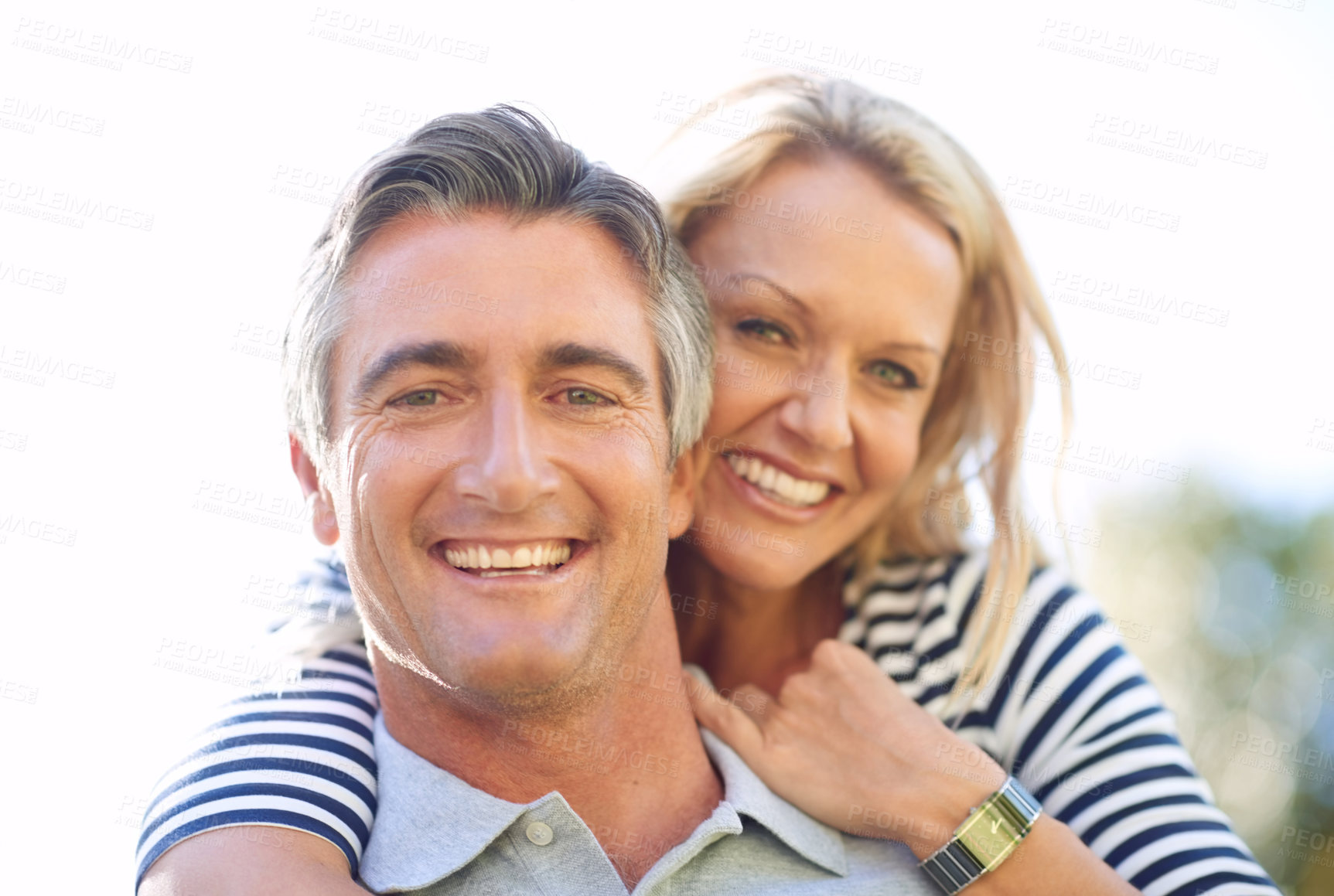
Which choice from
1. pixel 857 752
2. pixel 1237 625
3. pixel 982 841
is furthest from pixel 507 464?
pixel 1237 625

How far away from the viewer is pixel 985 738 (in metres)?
3.49

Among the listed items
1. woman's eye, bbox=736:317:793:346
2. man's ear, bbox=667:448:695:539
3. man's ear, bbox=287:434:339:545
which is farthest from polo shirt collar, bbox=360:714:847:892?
woman's eye, bbox=736:317:793:346

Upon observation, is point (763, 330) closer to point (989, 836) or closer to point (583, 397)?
point (583, 397)

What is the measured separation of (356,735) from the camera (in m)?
2.81

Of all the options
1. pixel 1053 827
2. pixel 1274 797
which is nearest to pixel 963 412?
pixel 1053 827

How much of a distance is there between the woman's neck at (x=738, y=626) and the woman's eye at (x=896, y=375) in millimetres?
777

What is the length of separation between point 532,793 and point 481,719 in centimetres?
22

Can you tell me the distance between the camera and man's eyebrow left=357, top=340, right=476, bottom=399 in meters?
2.45

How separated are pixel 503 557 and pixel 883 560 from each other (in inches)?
74.1

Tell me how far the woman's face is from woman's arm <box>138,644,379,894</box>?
48.5 inches

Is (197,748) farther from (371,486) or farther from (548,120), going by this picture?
(548,120)

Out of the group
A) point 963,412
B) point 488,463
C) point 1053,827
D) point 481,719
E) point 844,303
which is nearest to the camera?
point 488,463

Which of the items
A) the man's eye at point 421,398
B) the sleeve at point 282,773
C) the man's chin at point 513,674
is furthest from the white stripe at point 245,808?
the man's eye at point 421,398

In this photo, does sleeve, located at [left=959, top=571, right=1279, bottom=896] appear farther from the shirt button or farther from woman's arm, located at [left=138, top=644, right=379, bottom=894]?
woman's arm, located at [left=138, top=644, right=379, bottom=894]
